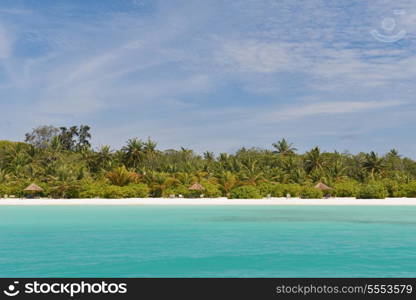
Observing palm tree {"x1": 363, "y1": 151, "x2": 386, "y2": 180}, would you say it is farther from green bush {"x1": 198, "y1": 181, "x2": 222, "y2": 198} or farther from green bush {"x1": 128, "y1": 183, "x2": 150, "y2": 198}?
green bush {"x1": 128, "y1": 183, "x2": 150, "y2": 198}

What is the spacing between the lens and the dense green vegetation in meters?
43.3

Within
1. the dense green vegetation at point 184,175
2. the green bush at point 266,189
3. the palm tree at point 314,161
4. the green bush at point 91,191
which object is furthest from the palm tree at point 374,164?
the green bush at point 91,191

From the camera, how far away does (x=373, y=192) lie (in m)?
41.8

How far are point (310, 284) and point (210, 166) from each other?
45.1 metres

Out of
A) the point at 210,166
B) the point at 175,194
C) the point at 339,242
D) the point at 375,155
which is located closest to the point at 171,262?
the point at 339,242

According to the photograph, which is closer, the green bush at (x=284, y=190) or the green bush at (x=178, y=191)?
the green bush at (x=178, y=191)

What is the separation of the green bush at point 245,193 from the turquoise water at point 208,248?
60.0 feet

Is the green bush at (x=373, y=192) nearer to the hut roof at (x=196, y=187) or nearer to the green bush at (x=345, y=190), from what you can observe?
the green bush at (x=345, y=190)

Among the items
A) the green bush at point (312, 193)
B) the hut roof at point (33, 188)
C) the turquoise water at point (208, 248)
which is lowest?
the turquoise water at point (208, 248)

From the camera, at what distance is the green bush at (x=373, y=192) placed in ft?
137

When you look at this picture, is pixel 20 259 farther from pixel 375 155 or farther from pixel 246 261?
pixel 375 155
